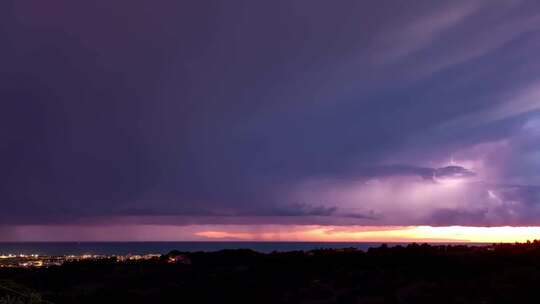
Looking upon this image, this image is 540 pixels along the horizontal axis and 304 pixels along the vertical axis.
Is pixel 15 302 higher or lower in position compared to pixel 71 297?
higher

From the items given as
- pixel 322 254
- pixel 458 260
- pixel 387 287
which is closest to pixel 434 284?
pixel 387 287

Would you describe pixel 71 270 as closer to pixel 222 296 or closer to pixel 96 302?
pixel 96 302

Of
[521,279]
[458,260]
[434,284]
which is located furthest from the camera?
[458,260]

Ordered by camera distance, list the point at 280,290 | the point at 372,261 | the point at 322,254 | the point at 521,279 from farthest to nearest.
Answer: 1. the point at 322,254
2. the point at 372,261
3. the point at 280,290
4. the point at 521,279

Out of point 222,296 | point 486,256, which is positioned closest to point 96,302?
→ point 222,296

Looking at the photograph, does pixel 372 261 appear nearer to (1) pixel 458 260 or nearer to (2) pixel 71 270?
(1) pixel 458 260

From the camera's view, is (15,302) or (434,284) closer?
(15,302)
